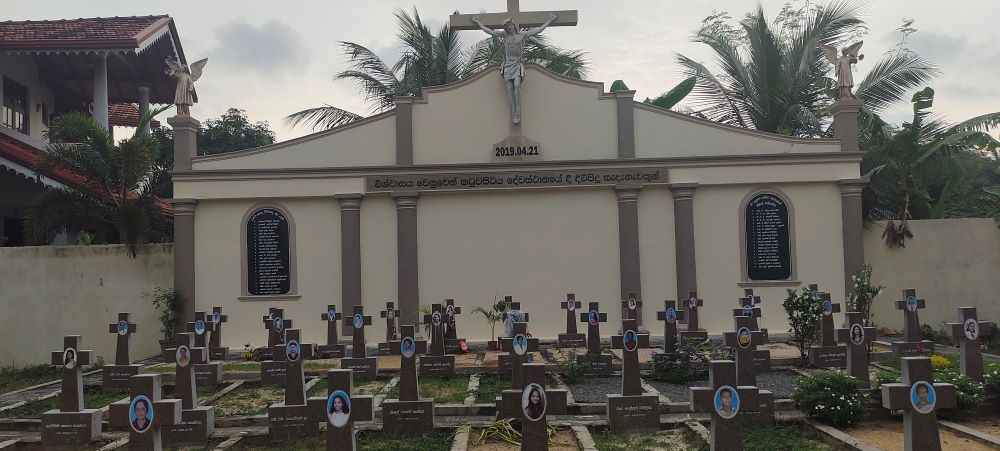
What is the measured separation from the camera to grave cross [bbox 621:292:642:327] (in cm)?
1311

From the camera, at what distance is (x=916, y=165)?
1573 centimetres

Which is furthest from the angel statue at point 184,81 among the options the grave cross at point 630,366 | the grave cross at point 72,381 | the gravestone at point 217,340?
the grave cross at point 630,366

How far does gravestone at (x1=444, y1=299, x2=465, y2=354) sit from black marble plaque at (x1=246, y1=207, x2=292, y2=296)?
3.27 m

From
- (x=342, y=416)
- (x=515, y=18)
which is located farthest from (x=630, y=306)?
(x=342, y=416)

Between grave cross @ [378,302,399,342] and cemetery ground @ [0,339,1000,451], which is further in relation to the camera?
grave cross @ [378,302,399,342]

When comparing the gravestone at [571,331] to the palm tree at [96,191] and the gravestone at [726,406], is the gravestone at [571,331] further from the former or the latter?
the palm tree at [96,191]

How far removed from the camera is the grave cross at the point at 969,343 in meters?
8.55

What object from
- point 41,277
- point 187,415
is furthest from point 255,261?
point 187,415

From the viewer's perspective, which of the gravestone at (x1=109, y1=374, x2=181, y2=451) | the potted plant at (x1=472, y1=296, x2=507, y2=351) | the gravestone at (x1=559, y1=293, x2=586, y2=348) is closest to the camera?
the gravestone at (x1=109, y1=374, x2=181, y2=451)

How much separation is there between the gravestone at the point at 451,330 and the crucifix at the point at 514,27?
3759mm

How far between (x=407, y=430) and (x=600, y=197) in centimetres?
809

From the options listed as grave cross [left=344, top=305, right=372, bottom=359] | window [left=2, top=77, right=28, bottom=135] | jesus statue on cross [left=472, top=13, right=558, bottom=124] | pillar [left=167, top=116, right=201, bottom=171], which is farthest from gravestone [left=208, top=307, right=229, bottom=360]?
window [left=2, top=77, right=28, bottom=135]

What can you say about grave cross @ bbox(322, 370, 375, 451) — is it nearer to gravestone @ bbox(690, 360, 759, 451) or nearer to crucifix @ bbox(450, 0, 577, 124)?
gravestone @ bbox(690, 360, 759, 451)

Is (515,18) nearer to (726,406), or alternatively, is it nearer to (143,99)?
(726,406)
